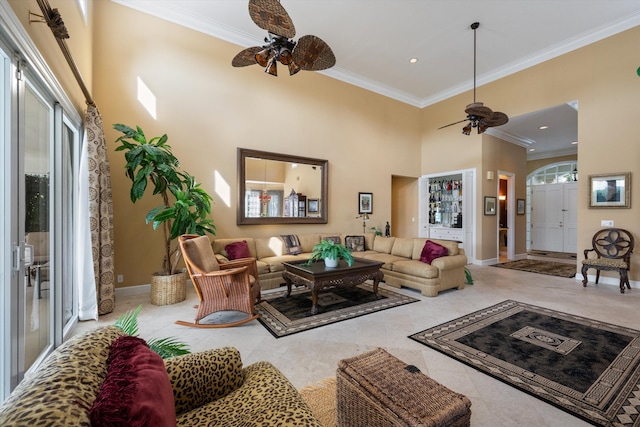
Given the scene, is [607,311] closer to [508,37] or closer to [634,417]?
[634,417]

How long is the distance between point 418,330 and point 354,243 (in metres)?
3.02

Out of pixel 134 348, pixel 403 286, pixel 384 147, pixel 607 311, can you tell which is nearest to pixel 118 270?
pixel 134 348

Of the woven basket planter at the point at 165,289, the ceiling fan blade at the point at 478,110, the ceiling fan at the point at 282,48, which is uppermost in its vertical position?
the ceiling fan at the point at 282,48

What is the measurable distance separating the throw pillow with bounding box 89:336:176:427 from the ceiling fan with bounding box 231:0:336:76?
2.66 meters

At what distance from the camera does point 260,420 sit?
3.71ft

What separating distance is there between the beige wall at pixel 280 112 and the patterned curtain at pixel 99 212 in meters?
0.39

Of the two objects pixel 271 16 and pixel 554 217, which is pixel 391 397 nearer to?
pixel 271 16

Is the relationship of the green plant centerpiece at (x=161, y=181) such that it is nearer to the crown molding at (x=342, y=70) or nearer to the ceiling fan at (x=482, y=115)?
the crown molding at (x=342, y=70)

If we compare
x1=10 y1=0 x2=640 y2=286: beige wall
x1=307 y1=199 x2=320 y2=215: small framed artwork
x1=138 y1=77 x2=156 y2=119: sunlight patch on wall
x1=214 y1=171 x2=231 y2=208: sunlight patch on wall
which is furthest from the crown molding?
x1=307 y1=199 x2=320 y2=215: small framed artwork

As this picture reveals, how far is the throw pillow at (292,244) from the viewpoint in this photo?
17.9ft

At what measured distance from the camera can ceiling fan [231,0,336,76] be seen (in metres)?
2.52

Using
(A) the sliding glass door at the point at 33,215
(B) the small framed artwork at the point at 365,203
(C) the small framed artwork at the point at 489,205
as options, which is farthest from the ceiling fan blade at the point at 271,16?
(C) the small framed artwork at the point at 489,205

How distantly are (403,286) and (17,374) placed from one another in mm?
4634

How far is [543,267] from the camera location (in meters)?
6.75
